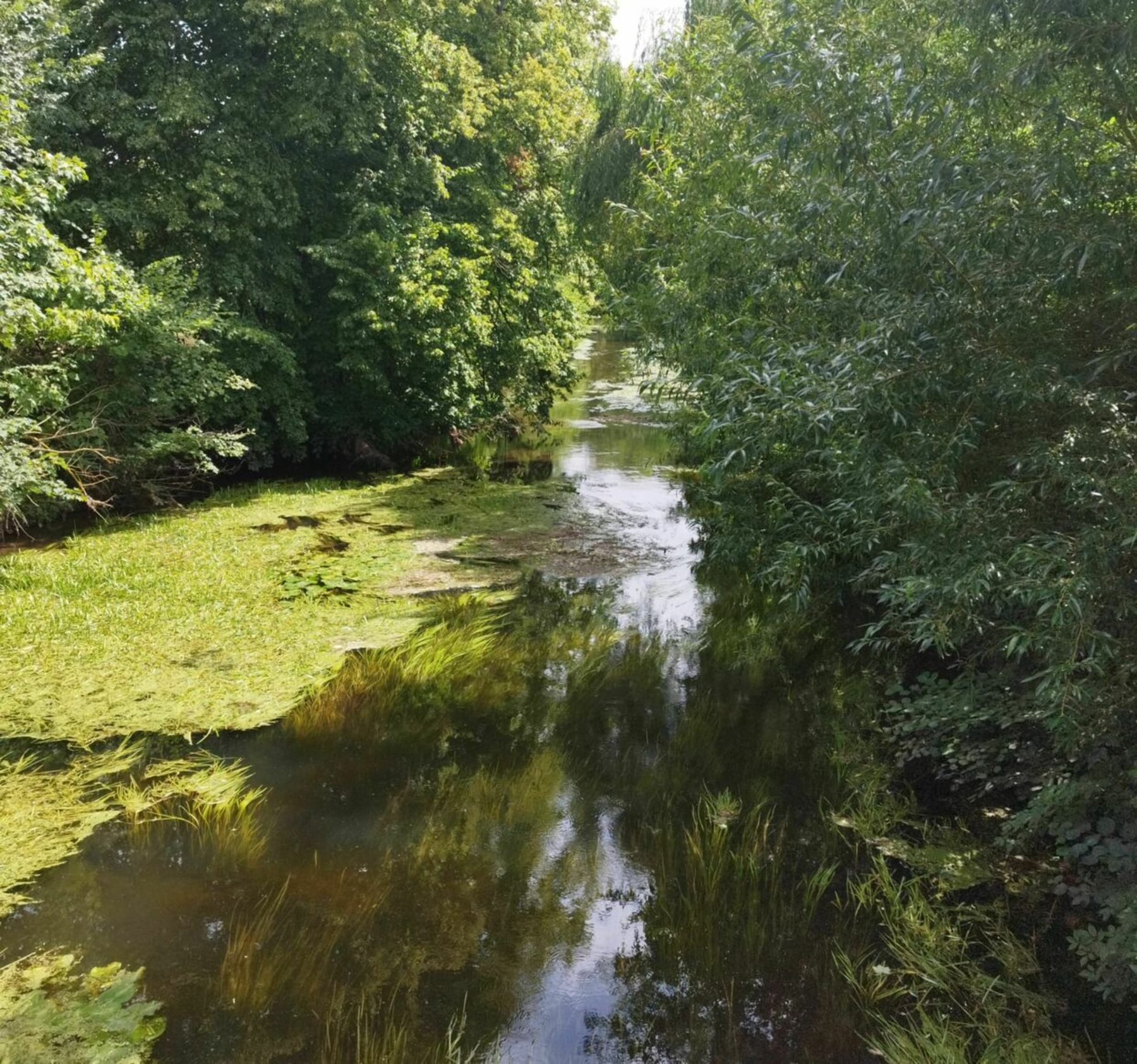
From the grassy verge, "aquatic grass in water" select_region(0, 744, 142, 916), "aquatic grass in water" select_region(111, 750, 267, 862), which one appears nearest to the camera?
"aquatic grass in water" select_region(0, 744, 142, 916)

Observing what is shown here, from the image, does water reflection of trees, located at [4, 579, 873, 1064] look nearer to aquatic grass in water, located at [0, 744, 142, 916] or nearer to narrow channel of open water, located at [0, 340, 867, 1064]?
narrow channel of open water, located at [0, 340, 867, 1064]

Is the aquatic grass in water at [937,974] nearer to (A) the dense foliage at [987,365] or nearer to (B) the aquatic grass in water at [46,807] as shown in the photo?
(A) the dense foliage at [987,365]

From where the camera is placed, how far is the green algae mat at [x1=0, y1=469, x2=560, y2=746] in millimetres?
4656

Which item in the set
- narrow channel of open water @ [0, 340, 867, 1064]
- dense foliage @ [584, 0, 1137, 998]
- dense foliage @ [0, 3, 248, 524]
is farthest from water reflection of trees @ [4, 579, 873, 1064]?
dense foliage @ [0, 3, 248, 524]

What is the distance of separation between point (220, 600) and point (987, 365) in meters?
Result: 5.34

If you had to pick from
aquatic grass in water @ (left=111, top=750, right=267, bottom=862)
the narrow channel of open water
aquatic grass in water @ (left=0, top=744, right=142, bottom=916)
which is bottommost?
the narrow channel of open water

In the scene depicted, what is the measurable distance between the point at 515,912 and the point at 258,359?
7.91m

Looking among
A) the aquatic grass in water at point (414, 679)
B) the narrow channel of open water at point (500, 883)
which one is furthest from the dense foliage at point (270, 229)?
the narrow channel of open water at point (500, 883)

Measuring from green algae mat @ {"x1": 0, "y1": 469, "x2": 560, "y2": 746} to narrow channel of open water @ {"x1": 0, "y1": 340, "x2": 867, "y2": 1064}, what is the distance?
0.48 m

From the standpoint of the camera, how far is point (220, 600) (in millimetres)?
6113

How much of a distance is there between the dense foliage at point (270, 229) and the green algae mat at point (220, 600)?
29.1 inches

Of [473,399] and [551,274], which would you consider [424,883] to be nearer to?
[473,399]

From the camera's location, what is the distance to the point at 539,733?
15.5 feet

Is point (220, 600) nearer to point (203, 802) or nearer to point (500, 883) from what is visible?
point (203, 802)
